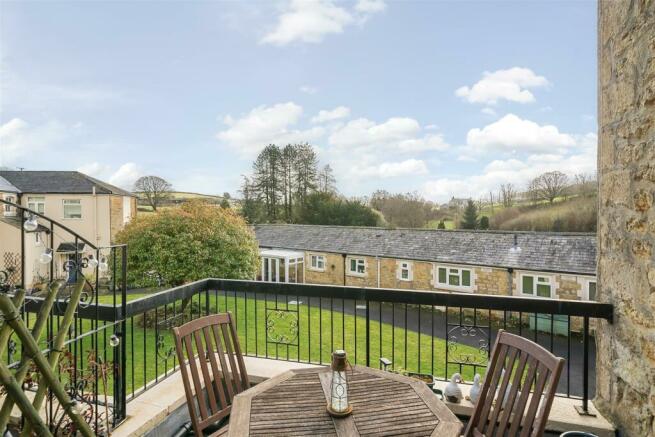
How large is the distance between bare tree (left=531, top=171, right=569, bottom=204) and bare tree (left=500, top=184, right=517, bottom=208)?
44.7 inches

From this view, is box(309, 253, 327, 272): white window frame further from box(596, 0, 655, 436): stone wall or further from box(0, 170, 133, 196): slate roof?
box(596, 0, 655, 436): stone wall

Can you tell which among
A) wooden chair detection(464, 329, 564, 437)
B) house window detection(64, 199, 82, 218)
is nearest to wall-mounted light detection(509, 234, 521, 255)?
wooden chair detection(464, 329, 564, 437)

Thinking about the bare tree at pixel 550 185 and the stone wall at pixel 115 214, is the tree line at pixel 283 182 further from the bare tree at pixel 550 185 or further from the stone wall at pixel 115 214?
the bare tree at pixel 550 185

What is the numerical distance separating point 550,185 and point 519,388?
1569 centimetres

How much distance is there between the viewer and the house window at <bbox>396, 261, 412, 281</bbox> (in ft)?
43.0

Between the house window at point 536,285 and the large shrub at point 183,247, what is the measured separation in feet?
26.7

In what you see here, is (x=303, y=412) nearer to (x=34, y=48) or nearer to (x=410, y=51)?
(x=410, y=51)

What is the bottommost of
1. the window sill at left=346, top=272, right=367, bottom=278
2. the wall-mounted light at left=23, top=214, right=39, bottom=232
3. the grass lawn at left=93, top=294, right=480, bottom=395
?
the grass lawn at left=93, top=294, right=480, bottom=395

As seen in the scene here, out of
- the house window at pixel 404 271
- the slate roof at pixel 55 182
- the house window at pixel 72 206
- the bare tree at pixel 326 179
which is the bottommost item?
the house window at pixel 404 271

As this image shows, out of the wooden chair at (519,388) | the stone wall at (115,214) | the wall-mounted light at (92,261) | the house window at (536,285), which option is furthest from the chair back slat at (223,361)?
the stone wall at (115,214)

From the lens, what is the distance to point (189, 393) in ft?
6.03

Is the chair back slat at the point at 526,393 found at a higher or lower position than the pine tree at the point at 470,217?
lower

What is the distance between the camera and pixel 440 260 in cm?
1245

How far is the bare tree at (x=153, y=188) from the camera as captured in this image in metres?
20.2
